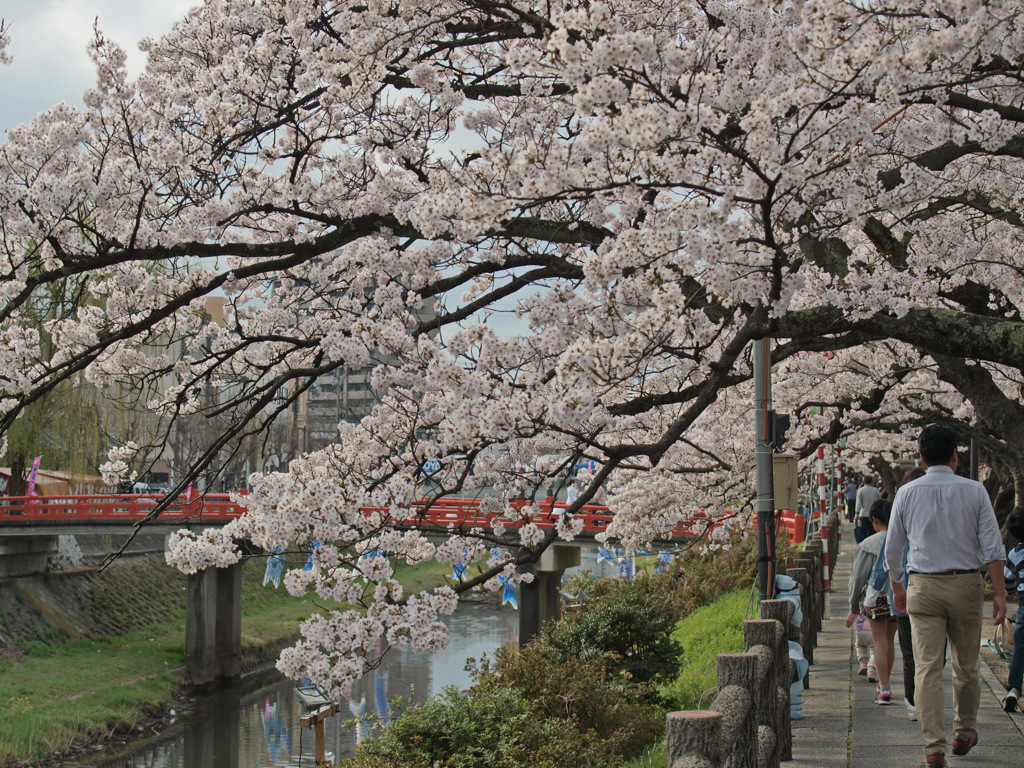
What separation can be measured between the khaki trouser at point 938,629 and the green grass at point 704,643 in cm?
364

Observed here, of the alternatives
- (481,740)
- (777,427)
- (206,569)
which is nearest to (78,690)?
(206,569)

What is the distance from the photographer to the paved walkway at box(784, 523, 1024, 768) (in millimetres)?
6395

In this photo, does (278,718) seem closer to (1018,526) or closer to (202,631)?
(202,631)

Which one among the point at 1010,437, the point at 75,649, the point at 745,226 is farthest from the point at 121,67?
the point at 75,649

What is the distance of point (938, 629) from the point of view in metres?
5.57

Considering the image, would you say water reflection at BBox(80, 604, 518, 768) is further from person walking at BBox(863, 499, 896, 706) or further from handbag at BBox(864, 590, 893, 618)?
handbag at BBox(864, 590, 893, 618)

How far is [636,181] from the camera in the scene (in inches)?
218

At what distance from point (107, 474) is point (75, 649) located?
69.0 ft

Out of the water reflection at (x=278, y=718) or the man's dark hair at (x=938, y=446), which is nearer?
the man's dark hair at (x=938, y=446)

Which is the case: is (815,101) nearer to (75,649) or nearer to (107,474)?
(107,474)

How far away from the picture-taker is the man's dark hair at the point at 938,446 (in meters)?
5.63

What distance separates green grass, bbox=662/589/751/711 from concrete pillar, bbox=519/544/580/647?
10736 millimetres

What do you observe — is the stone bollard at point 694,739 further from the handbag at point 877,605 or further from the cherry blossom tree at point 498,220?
the handbag at point 877,605

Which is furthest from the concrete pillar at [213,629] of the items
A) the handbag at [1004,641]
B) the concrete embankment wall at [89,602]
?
the handbag at [1004,641]
